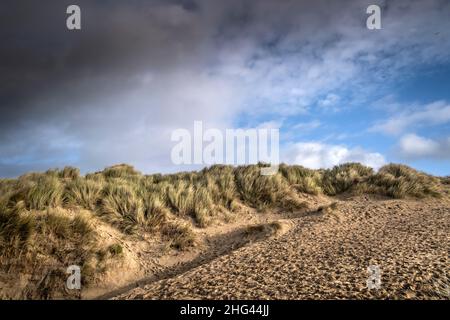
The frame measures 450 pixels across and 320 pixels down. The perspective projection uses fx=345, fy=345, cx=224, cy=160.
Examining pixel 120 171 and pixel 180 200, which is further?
pixel 120 171

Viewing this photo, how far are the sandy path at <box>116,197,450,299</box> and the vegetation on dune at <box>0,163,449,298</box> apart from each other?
7.74ft

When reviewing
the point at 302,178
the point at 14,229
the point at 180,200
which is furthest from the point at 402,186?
the point at 14,229

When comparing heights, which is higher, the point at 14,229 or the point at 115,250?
the point at 14,229

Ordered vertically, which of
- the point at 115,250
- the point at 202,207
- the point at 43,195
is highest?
the point at 43,195

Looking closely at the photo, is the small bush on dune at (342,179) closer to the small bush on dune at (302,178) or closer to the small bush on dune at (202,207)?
the small bush on dune at (302,178)

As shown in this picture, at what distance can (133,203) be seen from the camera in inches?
352

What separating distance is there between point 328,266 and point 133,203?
5451 millimetres

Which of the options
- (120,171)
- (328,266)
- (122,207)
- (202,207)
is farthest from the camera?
(120,171)

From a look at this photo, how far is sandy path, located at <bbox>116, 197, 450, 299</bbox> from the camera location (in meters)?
4.31

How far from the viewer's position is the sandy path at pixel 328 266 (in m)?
4.31

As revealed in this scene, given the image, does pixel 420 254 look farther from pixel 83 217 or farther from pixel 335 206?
pixel 83 217

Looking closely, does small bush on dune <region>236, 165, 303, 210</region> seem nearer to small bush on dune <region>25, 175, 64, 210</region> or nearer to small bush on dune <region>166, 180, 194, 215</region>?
small bush on dune <region>166, 180, 194, 215</region>

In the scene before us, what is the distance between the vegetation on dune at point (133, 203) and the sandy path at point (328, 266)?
7.74 feet

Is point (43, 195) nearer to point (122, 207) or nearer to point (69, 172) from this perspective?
point (122, 207)
